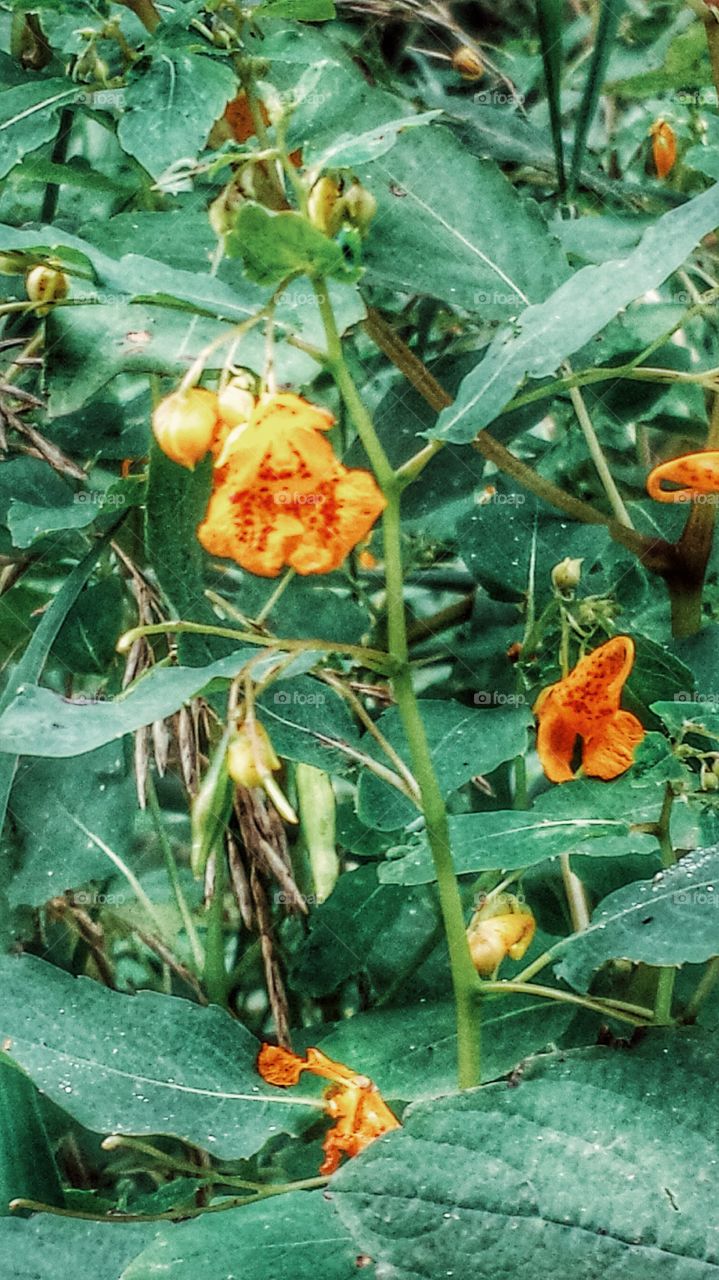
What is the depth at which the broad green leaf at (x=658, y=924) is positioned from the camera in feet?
1.61

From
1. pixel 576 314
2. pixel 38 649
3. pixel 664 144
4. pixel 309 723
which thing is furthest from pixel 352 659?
pixel 664 144

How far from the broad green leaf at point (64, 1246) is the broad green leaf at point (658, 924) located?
0.25m

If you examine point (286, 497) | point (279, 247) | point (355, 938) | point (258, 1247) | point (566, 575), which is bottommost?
point (355, 938)

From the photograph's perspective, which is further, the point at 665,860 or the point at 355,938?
the point at 355,938

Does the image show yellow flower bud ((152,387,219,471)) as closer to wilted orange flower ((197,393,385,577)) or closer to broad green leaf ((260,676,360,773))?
wilted orange flower ((197,393,385,577))

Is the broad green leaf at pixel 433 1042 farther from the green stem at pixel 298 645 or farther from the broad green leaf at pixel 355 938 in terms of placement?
the green stem at pixel 298 645

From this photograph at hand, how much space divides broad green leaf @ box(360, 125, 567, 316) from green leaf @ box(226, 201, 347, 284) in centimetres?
23

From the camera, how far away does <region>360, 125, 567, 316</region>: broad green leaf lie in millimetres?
726

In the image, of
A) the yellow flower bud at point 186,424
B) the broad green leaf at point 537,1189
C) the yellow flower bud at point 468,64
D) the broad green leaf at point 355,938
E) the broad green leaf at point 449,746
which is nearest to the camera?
the broad green leaf at point 537,1189

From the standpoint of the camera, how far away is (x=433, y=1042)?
667 mm

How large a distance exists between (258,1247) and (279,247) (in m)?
0.39

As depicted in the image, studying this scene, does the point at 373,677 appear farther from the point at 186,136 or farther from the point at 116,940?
the point at 186,136

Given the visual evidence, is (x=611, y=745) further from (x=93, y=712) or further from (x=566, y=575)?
(x=93, y=712)

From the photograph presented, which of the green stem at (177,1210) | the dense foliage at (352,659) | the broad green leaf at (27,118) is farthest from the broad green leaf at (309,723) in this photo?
the broad green leaf at (27,118)
